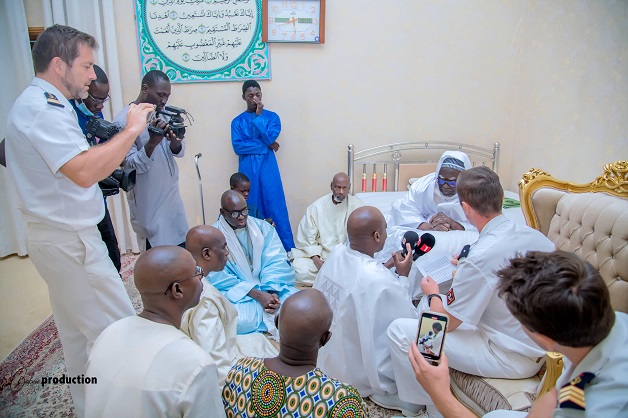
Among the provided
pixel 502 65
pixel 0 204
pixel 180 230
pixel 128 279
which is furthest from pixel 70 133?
pixel 502 65

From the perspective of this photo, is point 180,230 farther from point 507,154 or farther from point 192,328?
point 507,154

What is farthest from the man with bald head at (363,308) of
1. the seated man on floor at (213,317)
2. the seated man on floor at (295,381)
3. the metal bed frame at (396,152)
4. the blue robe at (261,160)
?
the metal bed frame at (396,152)

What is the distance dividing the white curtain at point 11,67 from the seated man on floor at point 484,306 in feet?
13.0

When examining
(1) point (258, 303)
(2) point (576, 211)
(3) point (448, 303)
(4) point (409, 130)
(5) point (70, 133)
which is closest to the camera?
(5) point (70, 133)

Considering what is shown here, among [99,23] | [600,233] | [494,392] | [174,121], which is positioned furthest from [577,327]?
[99,23]

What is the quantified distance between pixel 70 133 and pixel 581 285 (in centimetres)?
178

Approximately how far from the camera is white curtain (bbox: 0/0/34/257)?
13.1ft

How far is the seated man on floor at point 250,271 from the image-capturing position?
278 centimetres

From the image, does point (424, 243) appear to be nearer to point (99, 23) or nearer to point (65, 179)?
point (65, 179)

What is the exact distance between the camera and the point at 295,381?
1.16 meters

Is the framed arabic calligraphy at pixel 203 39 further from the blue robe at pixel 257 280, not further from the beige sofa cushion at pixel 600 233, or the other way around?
the beige sofa cushion at pixel 600 233

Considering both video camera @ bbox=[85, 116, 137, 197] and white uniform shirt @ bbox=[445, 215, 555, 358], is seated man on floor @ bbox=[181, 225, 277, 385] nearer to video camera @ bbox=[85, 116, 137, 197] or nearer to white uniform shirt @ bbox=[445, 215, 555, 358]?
video camera @ bbox=[85, 116, 137, 197]

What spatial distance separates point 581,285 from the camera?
Result: 967 millimetres

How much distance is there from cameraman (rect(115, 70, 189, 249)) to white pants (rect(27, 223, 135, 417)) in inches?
45.3
